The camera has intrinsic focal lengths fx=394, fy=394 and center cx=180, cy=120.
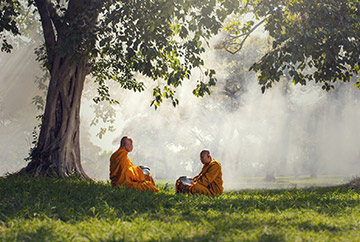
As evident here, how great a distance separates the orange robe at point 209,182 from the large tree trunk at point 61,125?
4071 millimetres

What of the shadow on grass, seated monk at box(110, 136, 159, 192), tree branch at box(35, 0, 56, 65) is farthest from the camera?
tree branch at box(35, 0, 56, 65)

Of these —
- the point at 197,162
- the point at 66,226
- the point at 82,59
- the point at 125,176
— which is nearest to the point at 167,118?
the point at 197,162

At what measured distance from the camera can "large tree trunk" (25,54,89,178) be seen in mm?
10945

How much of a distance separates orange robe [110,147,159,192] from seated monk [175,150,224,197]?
779 mm

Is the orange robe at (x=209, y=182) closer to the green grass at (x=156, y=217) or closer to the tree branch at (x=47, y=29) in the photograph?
the green grass at (x=156, y=217)

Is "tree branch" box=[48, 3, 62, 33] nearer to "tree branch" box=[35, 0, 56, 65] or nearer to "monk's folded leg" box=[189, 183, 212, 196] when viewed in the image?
"tree branch" box=[35, 0, 56, 65]

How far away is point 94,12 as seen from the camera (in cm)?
1041

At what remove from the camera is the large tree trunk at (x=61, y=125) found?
1095 cm

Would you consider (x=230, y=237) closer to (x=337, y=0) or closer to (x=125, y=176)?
(x=125, y=176)

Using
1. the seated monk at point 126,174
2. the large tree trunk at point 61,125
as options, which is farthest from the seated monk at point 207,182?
the large tree trunk at point 61,125

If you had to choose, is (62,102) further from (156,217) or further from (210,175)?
(156,217)

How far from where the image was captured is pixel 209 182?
8.85 metres

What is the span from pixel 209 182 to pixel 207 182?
0.16 feet

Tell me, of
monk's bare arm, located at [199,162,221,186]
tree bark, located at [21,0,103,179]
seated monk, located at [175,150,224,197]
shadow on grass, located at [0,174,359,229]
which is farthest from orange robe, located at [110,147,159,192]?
tree bark, located at [21,0,103,179]
